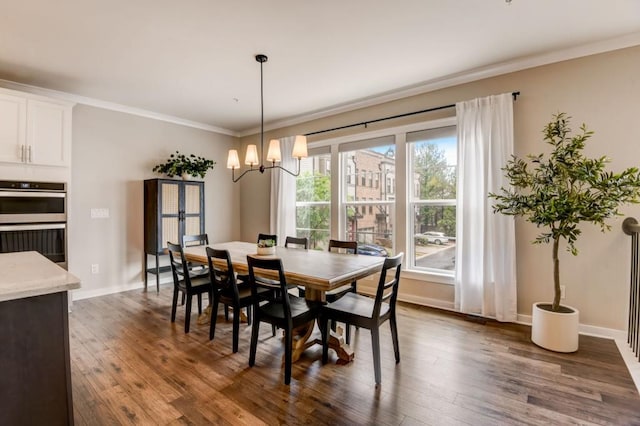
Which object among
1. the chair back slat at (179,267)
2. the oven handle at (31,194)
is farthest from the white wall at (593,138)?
the oven handle at (31,194)

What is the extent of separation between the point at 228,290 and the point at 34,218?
98.3 inches

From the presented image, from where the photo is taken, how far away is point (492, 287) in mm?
3342

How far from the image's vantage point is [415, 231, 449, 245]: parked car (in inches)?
151

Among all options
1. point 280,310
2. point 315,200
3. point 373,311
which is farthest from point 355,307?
point 315,200

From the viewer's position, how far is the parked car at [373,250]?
4298 mm

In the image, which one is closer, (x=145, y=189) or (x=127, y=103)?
(x=127, y=103)

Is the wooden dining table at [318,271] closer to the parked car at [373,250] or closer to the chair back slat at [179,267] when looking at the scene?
the chair back slat at [179,267]

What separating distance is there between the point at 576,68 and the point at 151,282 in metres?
6.04

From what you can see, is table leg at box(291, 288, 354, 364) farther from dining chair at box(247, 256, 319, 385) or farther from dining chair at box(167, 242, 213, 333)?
dining chair at box(167, 242, 213, 333)

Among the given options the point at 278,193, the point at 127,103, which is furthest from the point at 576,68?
the point at 127,103

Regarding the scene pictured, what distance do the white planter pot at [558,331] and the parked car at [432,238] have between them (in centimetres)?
130

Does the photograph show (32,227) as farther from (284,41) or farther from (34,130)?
(284,41)

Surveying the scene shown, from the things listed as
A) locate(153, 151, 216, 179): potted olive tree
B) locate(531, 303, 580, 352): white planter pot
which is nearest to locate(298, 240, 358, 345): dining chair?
locate(531, 303, 580, 352): white planter pot

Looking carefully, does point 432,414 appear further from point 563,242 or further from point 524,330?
point 563,242
